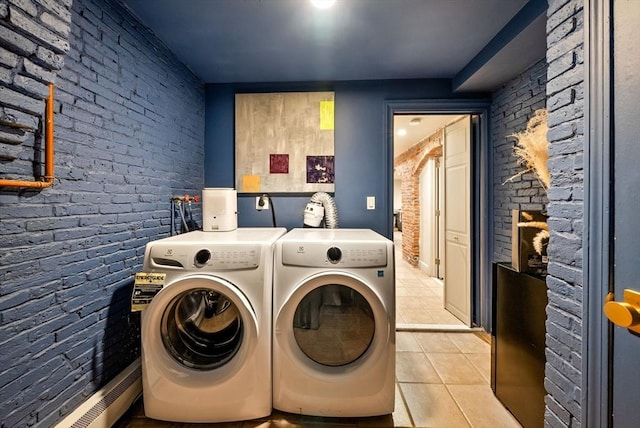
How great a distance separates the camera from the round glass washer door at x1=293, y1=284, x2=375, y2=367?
152cm

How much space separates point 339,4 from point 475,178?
191 centimetres

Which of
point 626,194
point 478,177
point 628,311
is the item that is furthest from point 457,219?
point 628,311

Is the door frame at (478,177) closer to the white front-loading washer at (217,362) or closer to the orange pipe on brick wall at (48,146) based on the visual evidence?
the white front-loading washer at (217,362)

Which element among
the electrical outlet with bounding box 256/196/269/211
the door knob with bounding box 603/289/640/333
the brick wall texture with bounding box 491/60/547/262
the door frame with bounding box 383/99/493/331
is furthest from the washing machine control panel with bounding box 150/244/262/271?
the brick wall texture with bounding box 491/60/547/262

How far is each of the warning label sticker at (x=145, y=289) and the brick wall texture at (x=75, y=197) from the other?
0.73ft

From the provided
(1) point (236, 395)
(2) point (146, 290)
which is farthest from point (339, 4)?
(1) point (236, 395)

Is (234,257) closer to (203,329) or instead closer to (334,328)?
(203,329)

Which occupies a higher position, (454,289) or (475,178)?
(475,178)

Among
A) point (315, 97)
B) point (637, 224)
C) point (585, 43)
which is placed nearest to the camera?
point (637, 224)

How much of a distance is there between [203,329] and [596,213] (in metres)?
1.81

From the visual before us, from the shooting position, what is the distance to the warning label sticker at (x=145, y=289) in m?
1.42

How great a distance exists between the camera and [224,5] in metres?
1.61

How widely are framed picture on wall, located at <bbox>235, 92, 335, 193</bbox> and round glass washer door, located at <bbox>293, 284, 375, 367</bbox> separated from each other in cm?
129

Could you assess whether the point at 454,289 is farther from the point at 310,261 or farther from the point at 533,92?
the point at 310,261
